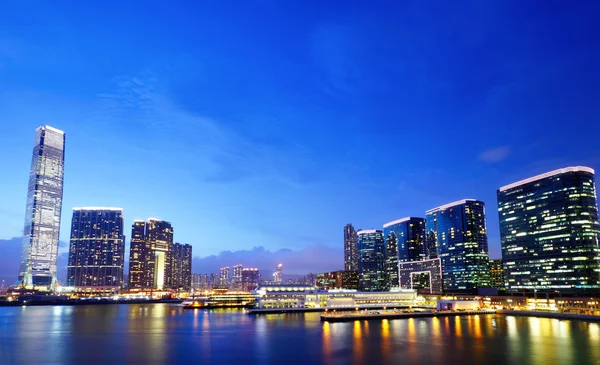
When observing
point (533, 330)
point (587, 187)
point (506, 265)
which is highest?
point (587, 187)

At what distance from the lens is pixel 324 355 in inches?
2352

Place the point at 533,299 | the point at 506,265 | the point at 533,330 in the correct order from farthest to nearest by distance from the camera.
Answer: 1. the point at 506,265
2. the point at 533,299
3. the point at 533,330

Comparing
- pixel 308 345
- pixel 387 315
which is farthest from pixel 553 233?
pixel 308 345

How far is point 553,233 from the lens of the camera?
154m

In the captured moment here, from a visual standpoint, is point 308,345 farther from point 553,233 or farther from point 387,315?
point 553,233

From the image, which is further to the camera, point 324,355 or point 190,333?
point 190,333

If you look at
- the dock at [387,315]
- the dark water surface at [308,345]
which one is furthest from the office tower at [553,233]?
the dark water surface at [308,345]

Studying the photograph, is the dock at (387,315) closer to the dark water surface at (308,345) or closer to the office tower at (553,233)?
the dark water surface at (308,345)

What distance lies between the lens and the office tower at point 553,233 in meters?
146

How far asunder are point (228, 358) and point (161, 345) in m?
16.9

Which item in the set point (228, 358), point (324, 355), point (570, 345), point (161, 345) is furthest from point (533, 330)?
point (161, 345)

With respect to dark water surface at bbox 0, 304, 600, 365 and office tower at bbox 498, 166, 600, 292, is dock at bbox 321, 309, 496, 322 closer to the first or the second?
dark water surface at bbox 0, 304, 600, 365

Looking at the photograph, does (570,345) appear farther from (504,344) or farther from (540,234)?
(540,234)

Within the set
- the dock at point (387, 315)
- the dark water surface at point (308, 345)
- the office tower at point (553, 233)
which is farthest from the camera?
the office tower at point (553, 233)
